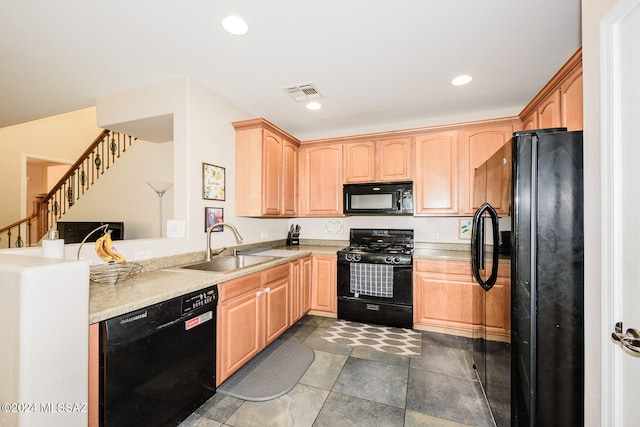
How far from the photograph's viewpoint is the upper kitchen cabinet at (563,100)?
Answer: 170 centimetres

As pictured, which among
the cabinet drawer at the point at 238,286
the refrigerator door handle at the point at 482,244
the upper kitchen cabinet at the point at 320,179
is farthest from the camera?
the upper kitchen cabinet at the point at 320,179

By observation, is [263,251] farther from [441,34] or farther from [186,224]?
[441,34]

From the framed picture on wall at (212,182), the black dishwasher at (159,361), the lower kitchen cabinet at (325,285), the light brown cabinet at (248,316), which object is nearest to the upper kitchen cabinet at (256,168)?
the framed picture on wall at (212,182)

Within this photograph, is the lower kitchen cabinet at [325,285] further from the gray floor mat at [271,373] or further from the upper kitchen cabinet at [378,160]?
the upper kitchen cabinet at [378,160]

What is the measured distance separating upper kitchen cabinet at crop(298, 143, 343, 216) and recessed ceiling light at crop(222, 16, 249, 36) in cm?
193

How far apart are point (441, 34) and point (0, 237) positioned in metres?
6.98

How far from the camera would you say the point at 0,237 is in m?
4.35

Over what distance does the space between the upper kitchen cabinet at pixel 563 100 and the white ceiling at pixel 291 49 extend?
0.24 meters

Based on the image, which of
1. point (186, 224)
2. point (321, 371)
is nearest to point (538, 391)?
point (321, 371)

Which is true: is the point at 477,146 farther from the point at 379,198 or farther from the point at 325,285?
the point at 325,285

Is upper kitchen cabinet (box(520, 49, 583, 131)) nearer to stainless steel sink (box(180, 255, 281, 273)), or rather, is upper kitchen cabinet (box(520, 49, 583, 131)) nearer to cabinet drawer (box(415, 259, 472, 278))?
cabinet drawer (box(415, 259, 472, 278))

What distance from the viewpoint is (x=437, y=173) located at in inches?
121

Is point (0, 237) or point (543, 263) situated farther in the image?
point (0, 237)

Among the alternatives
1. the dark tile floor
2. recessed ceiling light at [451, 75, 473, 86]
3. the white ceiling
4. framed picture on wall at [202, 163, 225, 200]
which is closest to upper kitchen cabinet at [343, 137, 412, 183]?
the white ceiling
